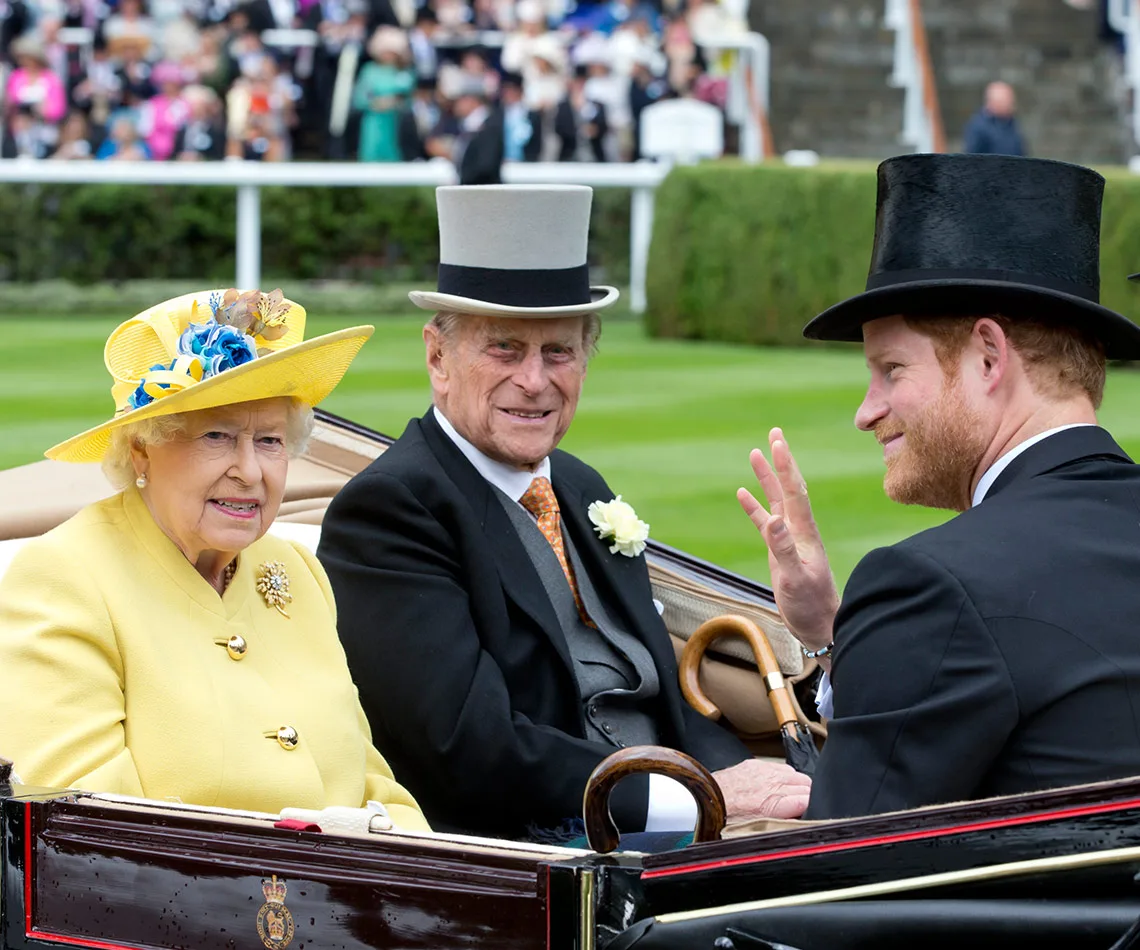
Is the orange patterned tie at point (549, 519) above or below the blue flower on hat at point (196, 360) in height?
below

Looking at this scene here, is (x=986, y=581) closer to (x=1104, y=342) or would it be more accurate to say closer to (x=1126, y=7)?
(x=1104, y=342)

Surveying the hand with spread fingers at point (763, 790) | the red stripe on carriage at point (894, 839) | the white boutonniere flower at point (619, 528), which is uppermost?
the red stripe on carriage at point (894, 839)

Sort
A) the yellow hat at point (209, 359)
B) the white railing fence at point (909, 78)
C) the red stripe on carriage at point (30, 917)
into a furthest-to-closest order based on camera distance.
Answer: the white railing fence at point (909, 78), the yellow hat at point (209, 359), the red stripe on carriage at point (30, 917)

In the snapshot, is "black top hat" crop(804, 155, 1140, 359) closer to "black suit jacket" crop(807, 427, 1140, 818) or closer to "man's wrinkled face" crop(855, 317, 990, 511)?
"man's wrinkled face" crop(855, 317, 990, 511)

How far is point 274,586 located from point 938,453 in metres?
1.15

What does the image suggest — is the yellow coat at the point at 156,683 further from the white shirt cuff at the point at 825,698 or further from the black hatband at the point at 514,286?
the black hatband at the point at 514,286

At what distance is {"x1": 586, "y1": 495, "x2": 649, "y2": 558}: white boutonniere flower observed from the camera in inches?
161

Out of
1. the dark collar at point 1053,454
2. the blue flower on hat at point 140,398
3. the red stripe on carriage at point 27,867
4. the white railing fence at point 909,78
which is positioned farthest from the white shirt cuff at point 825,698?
the white railing fence at point 909,78

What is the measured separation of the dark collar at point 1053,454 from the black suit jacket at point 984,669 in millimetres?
152

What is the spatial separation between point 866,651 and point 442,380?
5.14ft

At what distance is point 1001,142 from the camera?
19.0 m

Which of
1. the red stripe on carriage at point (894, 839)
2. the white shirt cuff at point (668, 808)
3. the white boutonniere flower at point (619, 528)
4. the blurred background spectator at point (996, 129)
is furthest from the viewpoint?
the blurred background spectator at point (996, 129)

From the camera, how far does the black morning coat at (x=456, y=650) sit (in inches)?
141

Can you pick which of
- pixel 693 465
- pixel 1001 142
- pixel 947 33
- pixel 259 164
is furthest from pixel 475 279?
pixel 947 33
